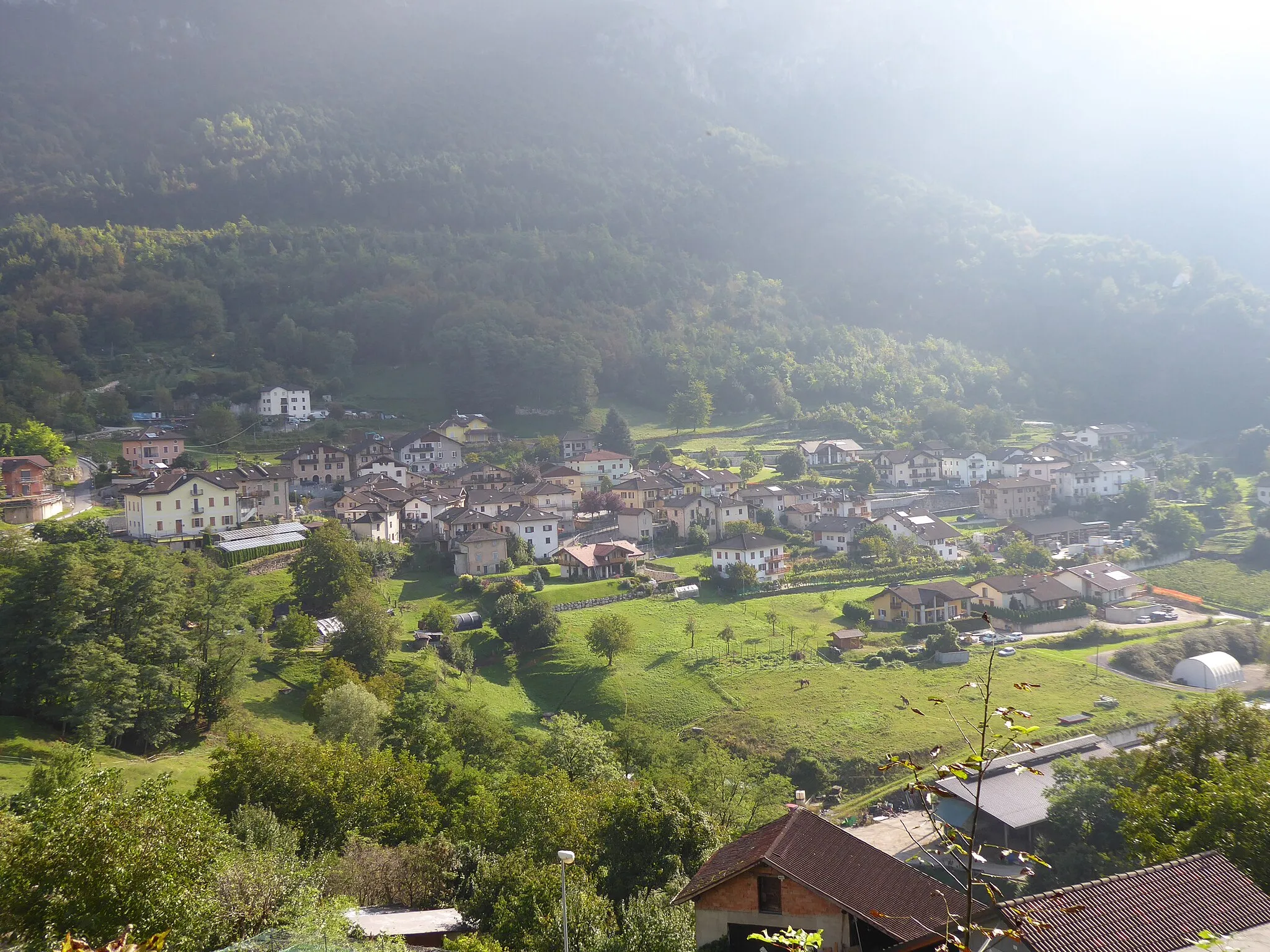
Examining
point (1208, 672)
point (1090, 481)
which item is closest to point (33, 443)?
point (1208, 672)

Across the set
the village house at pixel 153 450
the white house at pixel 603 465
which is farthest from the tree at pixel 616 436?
the village house at pixel 153 450

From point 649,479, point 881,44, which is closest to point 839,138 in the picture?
point 881,44

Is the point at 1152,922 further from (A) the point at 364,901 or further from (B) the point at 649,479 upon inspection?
(B) the point at 649,479

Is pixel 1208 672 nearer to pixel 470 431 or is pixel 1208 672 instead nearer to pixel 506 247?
pixel 470 431

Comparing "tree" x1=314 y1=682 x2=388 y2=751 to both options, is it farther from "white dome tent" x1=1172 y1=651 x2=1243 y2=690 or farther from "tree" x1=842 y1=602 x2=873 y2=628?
"white dome tent" x1=1172 y1=651 x2=1243 y2=690

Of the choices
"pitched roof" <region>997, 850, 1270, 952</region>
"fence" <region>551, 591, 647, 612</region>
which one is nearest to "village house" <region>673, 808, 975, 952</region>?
"pitched roof" <region>997, 850, 1270, 952</region>

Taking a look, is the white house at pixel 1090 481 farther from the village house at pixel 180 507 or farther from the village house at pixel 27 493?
the village house at pixel 27 493
